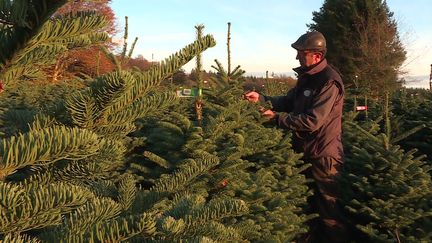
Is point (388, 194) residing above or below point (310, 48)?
below

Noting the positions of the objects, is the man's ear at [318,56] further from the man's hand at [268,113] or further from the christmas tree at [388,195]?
the christmas tree at [388,195]

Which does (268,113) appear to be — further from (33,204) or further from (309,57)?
(33,204)

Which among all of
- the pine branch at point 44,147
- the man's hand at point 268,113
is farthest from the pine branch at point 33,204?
the man's hand at point 268,113

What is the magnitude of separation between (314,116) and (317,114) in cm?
3

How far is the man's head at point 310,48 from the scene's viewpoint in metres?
4.79

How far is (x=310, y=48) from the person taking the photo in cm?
479

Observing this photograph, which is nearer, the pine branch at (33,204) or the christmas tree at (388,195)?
the pine branch at (33,204)

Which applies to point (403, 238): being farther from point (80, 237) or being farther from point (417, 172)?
point (80, 237)

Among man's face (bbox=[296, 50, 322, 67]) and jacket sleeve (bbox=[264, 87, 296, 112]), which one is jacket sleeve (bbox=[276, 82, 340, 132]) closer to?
man's face (bbox=[296, 50, 322, 67])

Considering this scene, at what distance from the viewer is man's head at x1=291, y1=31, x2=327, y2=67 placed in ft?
15.7

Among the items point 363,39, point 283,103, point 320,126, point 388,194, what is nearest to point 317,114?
point 320,126

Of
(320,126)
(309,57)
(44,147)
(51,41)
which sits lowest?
(320,126)

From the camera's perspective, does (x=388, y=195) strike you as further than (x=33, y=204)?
Yes

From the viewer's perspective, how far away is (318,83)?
15.8 ft
